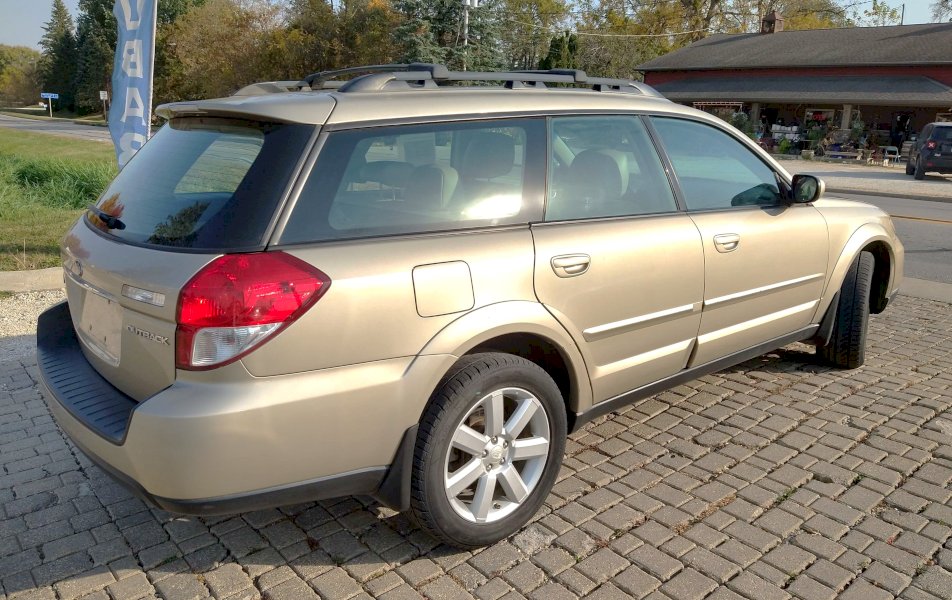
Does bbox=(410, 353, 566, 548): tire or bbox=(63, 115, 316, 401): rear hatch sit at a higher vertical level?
bbox=(63, 115, 316, 401): rear hatch

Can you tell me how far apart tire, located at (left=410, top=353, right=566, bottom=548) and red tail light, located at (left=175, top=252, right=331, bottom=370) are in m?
0.70

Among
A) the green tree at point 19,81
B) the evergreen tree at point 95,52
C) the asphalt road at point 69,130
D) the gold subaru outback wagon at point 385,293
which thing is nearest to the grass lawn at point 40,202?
the gold subaru outback wagon at point 385,293

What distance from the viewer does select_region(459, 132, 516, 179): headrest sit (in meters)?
3.14

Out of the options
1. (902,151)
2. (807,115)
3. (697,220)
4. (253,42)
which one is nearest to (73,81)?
(253,42)

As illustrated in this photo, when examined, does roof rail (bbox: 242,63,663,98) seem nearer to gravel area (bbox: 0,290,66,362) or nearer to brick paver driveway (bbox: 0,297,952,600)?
brick paver driveway (bbox: 0,297,952,600)

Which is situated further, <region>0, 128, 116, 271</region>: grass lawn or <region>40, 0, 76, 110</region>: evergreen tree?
<region>40, 0, 76, 110</region>: evergreen tree

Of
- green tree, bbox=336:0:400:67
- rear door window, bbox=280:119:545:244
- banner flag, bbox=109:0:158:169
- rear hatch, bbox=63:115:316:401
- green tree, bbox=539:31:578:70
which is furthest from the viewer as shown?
green tree, bbox=539:31:578:70

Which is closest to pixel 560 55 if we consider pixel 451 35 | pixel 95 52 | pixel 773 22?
pixel 451 35

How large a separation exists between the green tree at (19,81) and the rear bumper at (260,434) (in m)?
117

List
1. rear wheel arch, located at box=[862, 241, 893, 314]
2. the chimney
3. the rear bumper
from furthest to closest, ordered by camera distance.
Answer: the chimney < rear wheel arch, located at box=[862, 241, 893, 314] < the rear bumper

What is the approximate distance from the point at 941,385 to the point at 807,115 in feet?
127

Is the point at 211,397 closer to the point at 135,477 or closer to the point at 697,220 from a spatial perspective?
the point at 135,477

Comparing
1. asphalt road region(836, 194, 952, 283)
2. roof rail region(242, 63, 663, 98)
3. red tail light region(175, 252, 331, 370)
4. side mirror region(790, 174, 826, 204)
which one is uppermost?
roof rail region(242, 63, 663, 98)

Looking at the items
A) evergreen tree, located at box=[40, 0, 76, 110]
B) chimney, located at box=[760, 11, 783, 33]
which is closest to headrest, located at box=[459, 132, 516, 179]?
chimney, located at box=[760, 11, 783, 33]
